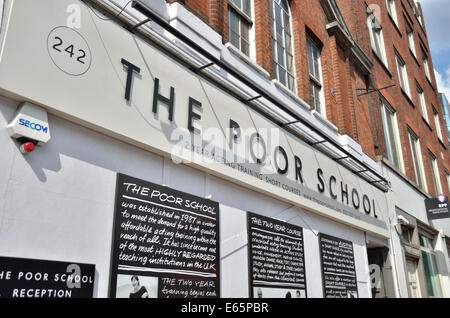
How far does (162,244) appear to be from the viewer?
4.25 metres

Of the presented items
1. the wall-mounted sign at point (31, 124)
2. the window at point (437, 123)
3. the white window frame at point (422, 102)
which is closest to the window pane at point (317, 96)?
the wall-mounted sign at point (31, 124)

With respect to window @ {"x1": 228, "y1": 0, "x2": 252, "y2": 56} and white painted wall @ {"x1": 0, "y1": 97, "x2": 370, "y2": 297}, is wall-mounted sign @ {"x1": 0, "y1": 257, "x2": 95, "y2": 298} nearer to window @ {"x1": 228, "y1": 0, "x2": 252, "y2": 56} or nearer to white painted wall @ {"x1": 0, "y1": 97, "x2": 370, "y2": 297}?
white painted wall @ {"x1": 0, "y1": 97, "x2": 370, "y2": 297}

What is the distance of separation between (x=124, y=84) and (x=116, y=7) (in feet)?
2.74

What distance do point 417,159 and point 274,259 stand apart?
11679mm

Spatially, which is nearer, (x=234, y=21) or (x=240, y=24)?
(x=234, y=21)

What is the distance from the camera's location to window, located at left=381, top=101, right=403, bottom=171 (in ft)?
42.5

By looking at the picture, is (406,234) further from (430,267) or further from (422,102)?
(422,102)

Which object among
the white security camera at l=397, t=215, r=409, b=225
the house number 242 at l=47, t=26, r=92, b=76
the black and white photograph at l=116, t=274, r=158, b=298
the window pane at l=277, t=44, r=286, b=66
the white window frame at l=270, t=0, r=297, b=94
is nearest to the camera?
the house number 242 at l=47, t=26, r=92, b=76

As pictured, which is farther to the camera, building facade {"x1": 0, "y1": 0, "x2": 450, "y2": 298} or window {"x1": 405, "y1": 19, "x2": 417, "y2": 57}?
window {"x1": 405, "y1": 19, "x2": 417, "y2": 57}

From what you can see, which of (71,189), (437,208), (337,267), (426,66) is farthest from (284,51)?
(426,66)

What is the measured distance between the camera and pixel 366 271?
8.96 m

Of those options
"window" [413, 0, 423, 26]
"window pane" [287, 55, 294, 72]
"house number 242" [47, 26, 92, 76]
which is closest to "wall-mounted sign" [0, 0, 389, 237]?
"house number 242" [47, 26, 92, 76]

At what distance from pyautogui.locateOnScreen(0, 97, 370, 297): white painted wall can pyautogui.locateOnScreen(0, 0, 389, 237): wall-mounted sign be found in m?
0.17
